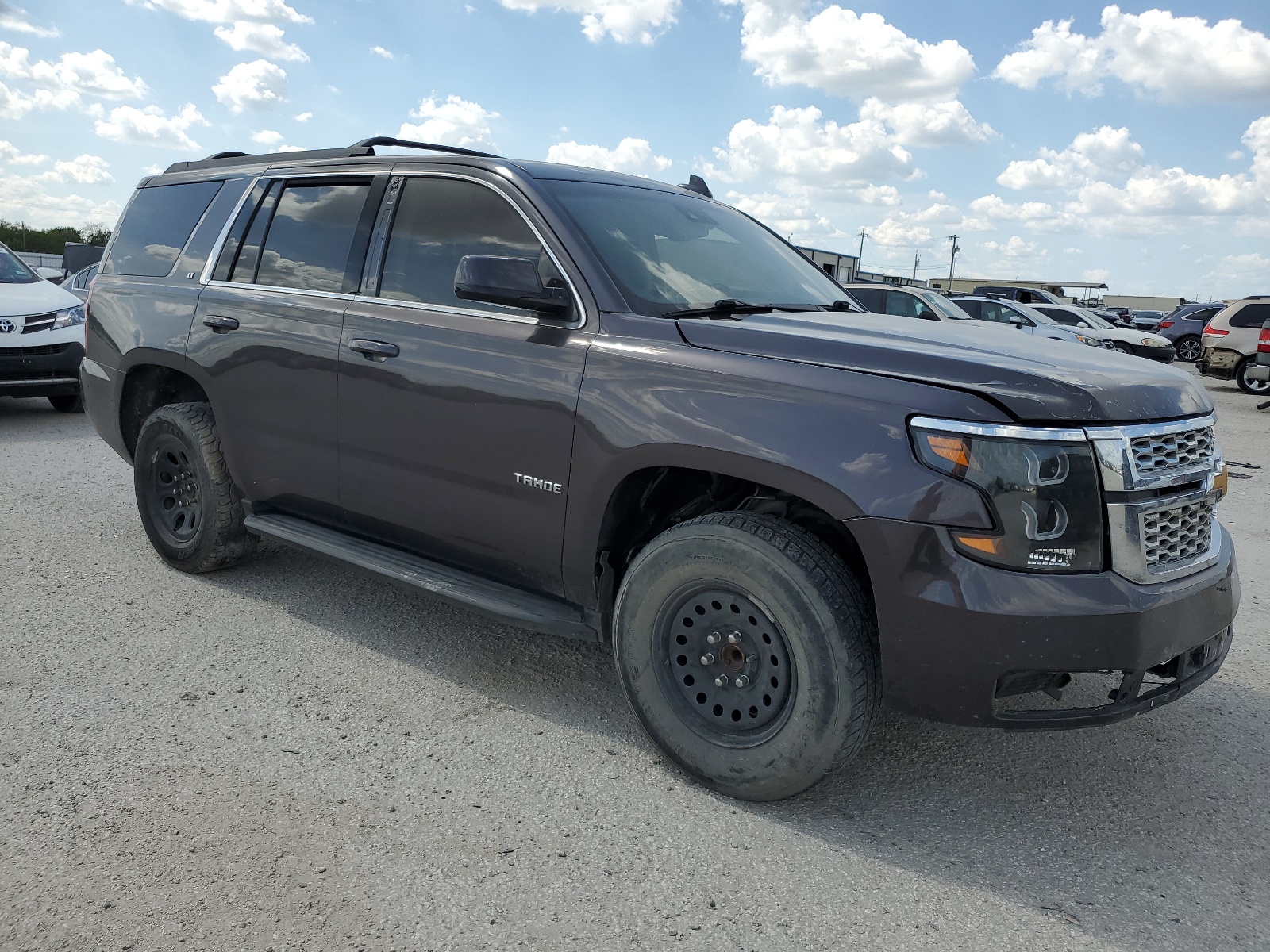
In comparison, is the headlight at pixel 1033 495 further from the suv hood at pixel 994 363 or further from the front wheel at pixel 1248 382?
the front wheel at pixel 1248 382

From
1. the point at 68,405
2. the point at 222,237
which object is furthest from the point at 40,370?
the point at 222,237

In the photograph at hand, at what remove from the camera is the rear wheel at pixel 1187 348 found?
25.3 m

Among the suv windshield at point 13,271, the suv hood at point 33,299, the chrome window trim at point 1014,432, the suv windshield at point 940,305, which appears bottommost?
the suv hood at point 33,299

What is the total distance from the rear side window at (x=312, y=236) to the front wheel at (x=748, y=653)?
1922 millimetres

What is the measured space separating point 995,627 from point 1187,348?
26778 mm

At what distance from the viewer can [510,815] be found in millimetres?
2891

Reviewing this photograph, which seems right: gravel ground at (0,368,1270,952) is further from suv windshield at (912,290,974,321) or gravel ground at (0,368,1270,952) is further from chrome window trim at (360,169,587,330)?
suv windshield at (912,290,974,321)

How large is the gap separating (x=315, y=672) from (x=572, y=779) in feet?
4.27

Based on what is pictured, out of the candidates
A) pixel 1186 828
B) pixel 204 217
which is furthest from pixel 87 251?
pixel 1186 828

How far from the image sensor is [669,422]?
2.95m

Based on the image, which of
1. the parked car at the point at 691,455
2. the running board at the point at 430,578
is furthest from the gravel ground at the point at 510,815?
the running board at the point at 430,578

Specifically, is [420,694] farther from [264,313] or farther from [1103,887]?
[1103,887]

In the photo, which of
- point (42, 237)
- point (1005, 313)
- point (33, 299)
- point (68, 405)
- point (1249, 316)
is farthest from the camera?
point (42, 237)

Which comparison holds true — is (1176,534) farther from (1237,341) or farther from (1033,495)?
(1237,341)
